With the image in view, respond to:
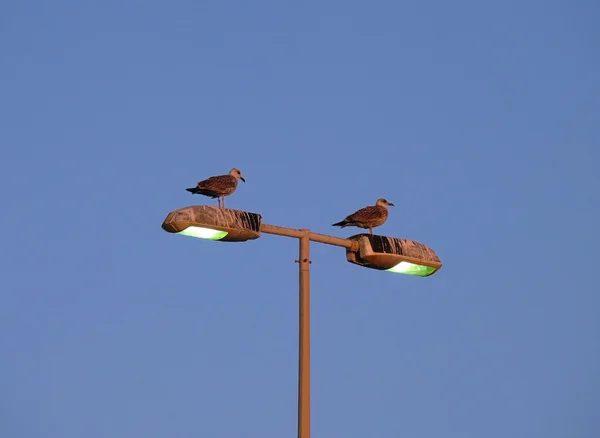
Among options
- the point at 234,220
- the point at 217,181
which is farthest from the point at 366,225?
the point at 234,220

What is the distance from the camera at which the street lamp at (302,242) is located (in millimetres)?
9445

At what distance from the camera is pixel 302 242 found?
33.2 ft

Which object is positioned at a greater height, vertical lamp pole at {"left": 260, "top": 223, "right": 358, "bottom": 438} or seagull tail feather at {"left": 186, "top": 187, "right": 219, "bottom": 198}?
seagull tail feather at {"left": 186, "top": 187, "right": 219, "bottom": 198}

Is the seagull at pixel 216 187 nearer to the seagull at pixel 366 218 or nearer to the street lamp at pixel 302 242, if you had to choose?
the seagull at pixel 366 218

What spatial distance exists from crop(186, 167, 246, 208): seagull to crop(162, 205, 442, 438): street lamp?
3.32 metres

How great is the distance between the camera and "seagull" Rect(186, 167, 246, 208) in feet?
44.8

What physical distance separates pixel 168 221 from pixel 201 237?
0.44 metres

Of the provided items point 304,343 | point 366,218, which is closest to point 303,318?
point 304,343

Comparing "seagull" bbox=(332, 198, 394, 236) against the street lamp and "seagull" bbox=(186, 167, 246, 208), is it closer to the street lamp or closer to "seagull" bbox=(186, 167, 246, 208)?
"seagull" bbox=(186, 167, 246, 208)

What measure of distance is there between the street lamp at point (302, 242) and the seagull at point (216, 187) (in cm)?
332

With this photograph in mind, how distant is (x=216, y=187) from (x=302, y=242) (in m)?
3.89

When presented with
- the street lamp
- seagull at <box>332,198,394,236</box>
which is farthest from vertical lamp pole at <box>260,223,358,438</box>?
seagull at <box>332,198,394,236</box>

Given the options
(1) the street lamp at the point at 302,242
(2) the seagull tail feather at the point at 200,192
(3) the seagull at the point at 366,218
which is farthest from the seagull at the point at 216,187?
(1) the street lamp at the point at 302,242

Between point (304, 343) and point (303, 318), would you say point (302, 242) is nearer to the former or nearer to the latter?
point (303, 318)
